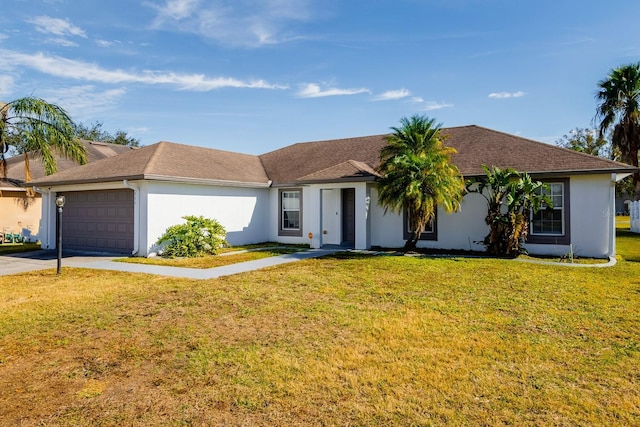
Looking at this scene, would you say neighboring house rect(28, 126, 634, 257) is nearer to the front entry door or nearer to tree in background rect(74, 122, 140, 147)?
the front entry door

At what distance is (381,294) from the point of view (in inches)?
323

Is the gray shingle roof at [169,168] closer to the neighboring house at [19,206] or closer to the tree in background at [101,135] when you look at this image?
the neighboring house at [19,206]

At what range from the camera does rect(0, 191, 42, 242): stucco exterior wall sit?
802 inches

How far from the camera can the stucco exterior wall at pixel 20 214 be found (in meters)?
20.4

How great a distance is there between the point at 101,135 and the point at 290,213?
43329mm

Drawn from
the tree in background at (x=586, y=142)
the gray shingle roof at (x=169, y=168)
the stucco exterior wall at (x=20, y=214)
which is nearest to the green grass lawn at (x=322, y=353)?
the gray shingle roof at (x=169, y=168)

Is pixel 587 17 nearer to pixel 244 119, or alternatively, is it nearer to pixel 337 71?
pixel 337 71

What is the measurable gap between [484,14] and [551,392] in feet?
45.7

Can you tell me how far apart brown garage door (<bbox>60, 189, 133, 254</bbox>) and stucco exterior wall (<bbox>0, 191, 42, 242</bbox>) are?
622cm

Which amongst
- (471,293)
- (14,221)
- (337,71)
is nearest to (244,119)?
(337,71)

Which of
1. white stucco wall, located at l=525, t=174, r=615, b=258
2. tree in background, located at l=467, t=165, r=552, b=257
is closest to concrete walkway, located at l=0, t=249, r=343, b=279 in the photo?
tree in background, located at l=467, t=165, r=552, b=257

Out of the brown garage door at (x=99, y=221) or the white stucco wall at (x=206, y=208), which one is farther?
the brown garage door at (x=99, y=221)

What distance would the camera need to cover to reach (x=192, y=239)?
47.0ft

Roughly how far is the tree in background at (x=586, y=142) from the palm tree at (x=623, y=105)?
13.0 m
